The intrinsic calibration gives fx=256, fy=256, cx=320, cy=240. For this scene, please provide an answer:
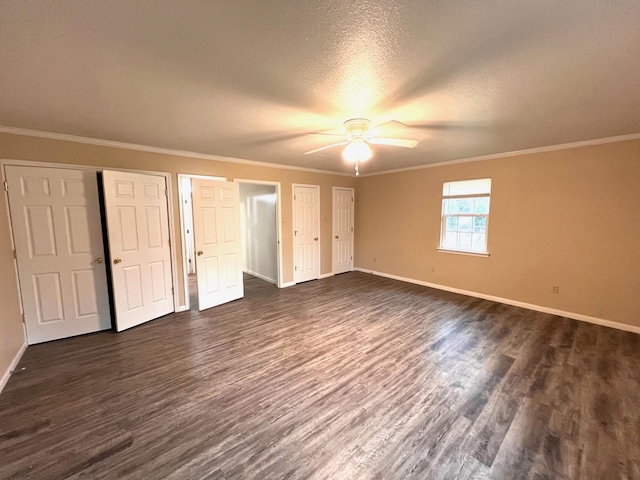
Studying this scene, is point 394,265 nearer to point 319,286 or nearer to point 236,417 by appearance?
point 319,286

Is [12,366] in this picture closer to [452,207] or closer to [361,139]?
[361,139]

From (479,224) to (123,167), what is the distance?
5.57m

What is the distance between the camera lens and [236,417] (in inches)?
75.4

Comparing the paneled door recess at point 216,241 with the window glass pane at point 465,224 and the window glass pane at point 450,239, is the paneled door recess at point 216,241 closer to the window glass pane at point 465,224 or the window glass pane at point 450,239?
the window glass pane at point 450,239

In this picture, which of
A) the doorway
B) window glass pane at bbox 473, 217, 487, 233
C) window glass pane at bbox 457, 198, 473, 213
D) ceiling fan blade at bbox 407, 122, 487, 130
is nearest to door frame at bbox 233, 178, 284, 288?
the doorway

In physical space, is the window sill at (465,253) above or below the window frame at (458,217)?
below

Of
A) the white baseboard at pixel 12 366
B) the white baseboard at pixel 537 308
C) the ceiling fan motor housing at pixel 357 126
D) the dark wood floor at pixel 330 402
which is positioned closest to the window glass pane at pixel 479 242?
the white baseboard at pixel 537 308

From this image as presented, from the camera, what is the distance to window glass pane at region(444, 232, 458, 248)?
15.9 feet

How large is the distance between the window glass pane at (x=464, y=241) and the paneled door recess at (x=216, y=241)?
404 centimetres

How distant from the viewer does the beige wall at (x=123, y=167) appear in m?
2.61

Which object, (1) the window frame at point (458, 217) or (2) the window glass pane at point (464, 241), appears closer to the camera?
(1) the window frame at point (458, 217)

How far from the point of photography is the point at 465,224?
4.69 meters

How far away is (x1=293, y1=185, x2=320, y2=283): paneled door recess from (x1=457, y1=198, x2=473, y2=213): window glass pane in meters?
2.79

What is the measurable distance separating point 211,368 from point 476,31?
3226 mm
